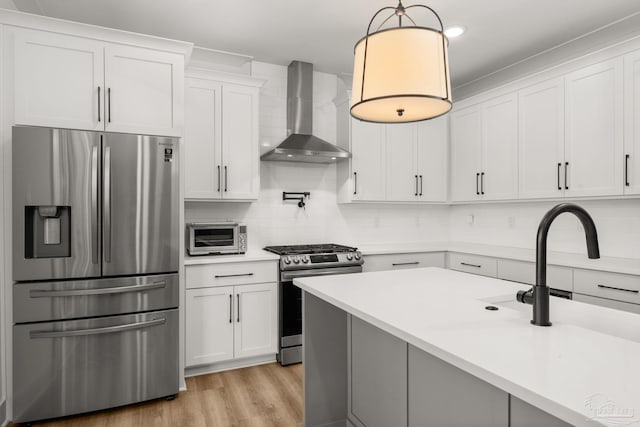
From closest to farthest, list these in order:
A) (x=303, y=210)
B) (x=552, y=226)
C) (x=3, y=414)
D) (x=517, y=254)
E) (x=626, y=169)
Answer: (x=3, y=414) → (x=626, y=169) → (x=517, y=254) → (x=552, y=226) → (x=303, y=210)

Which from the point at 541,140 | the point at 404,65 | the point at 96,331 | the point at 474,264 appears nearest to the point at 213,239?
the point at 96,331

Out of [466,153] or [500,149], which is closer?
[500,149]

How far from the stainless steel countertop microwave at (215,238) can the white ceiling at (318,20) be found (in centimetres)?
161

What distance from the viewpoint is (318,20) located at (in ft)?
9.69

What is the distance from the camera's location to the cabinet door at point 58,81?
2355 mm

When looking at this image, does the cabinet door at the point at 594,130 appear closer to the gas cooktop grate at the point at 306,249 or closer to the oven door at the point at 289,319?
the gas cooktop grate at the point at 306,249

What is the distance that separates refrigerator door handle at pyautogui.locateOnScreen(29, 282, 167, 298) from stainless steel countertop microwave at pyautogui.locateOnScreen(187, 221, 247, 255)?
66cm

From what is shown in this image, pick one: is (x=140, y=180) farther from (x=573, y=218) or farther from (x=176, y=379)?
(x=573, y=218)

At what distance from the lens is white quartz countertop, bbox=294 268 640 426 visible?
0.80 m

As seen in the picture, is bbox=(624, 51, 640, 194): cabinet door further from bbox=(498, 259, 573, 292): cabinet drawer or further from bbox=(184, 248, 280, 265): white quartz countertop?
bbox=(184, 248, 280, 265): white quartz countertop

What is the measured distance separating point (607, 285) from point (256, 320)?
2.61 meters

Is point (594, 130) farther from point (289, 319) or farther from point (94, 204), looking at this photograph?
point (94, 204)

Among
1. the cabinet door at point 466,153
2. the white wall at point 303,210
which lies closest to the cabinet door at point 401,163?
the white wall at point 303,210

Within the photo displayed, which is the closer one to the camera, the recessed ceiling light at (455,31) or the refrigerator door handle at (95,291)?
the refrigerator door handle at (95,291)
